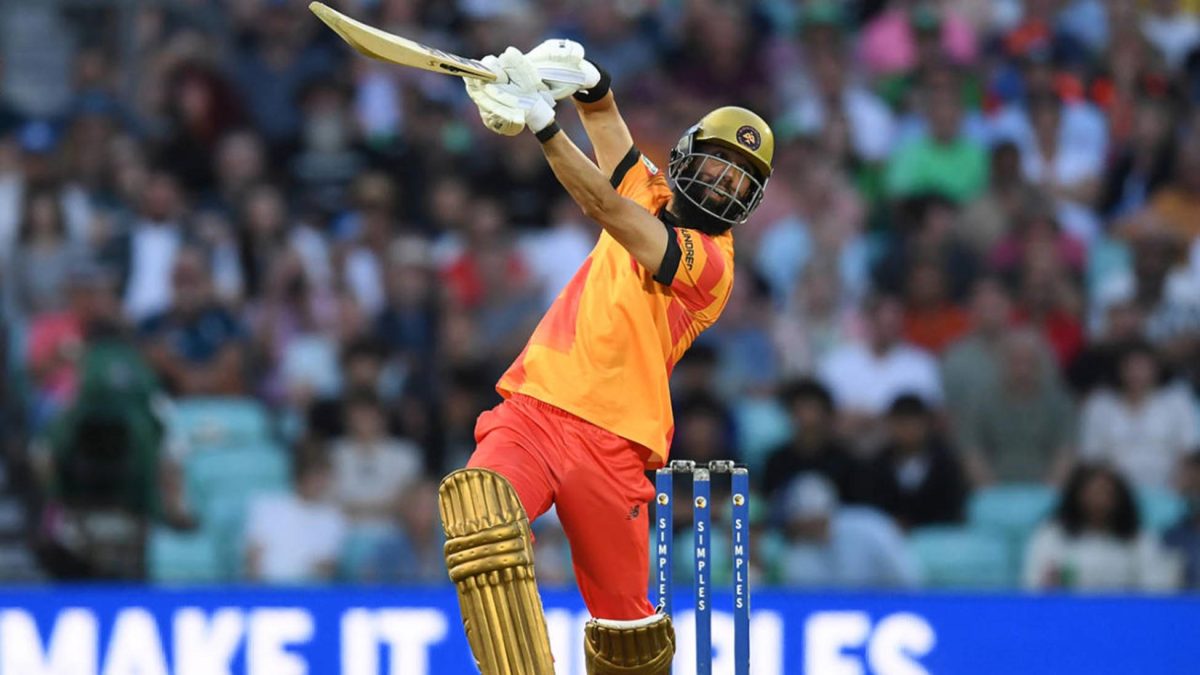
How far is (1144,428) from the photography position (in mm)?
9953

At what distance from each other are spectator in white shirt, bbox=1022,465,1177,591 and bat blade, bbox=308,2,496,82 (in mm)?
4546

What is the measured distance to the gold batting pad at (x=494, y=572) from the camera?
563cm

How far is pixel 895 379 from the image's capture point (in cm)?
1016

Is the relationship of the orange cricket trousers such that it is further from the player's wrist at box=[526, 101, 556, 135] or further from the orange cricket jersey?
the player's wrist at box=[526, 101, 556, 135]

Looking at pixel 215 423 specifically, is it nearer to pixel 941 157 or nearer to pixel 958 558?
pixel 958 558

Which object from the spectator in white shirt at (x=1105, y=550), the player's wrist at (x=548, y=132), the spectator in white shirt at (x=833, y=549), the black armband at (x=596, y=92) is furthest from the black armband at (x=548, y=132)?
the spectator in white shirt at (x=1105, y=550)

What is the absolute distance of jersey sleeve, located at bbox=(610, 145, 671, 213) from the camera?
6.27 metres

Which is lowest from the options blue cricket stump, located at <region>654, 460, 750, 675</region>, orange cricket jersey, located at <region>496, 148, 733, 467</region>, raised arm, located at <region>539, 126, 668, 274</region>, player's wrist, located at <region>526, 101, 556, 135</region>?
blue cricket stump, located at <region>654, 460, 750, 675</region>

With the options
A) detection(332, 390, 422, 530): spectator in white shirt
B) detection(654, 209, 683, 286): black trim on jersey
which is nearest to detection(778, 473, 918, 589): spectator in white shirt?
detection(332, 390, 422, 530): spectator in white shirt

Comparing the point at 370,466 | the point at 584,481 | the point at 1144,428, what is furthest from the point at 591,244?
the point at 584,481

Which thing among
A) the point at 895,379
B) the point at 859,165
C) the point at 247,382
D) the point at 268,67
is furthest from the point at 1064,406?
the point at 268,67

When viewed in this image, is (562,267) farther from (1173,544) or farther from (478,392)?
(1173,544)

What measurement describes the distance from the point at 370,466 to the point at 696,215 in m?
3.99

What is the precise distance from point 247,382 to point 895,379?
3.08 metres
